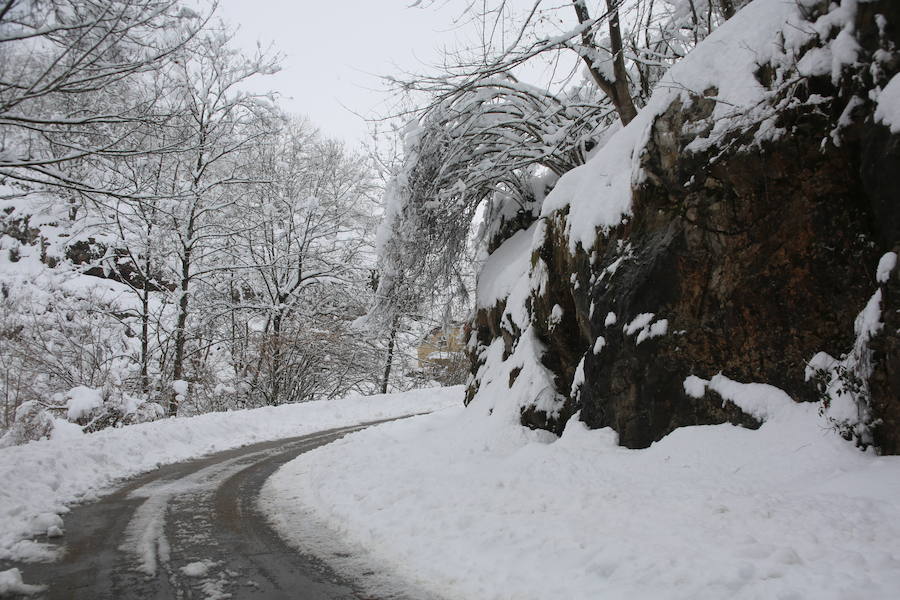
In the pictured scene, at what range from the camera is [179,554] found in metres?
4.72

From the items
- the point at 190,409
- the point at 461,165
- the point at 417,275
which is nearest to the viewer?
the point at 461,165

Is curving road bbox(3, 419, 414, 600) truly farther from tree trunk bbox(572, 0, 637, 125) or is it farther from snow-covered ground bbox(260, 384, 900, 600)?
tree trunk bbox(572, 0, 637, 125)

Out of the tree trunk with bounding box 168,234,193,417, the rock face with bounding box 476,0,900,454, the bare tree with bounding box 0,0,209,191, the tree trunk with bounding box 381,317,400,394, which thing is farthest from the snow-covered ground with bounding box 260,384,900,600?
the tree trunk with bounding box 381,317,400,394

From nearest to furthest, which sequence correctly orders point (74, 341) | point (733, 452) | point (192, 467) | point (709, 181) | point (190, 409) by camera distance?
point (733, 452)
point (709, 181)
point (192, 467)
point (74, 341)
point (190, 409)

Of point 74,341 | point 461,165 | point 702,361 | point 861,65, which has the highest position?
point 461,165

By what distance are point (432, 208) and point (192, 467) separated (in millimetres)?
6377

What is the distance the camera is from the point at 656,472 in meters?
5.69

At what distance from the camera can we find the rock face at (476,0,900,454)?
4.72 meters

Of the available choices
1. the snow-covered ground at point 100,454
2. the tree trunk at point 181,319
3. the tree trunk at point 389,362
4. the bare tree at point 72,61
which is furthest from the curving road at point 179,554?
the tree trunk at point 389,362

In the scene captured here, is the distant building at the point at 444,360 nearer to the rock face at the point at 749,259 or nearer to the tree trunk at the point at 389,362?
the tree trunk at the point at 389,362

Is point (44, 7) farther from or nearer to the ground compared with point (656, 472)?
farther from the ground

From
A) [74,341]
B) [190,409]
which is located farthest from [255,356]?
[74,341]

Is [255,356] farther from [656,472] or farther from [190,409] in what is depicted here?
[656,472]

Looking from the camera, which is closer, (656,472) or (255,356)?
(656,472)
